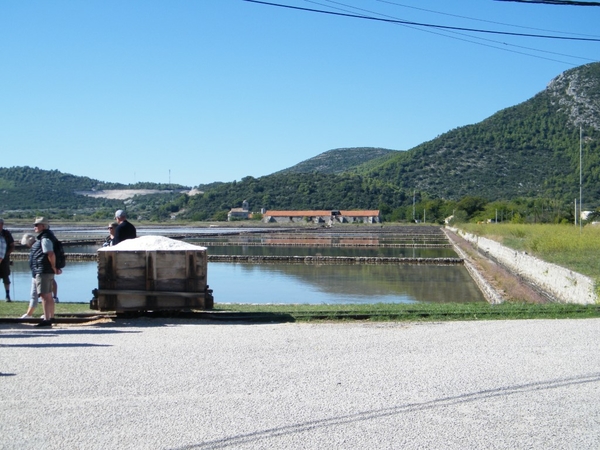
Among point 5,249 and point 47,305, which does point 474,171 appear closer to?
point 5,249

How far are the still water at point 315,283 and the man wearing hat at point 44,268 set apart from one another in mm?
10087

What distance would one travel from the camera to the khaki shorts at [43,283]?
356 inches

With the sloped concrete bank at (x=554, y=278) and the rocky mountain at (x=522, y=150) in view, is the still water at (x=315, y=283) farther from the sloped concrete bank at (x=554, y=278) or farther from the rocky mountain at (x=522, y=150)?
the rocky mountain at (x=522, y=150)

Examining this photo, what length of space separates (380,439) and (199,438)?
124 cm

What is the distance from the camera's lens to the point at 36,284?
915 cm

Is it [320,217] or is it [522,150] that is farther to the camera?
[522,150]

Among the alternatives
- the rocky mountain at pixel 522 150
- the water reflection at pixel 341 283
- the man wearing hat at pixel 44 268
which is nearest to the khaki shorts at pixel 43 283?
the man wearing hat at pixel 44 268

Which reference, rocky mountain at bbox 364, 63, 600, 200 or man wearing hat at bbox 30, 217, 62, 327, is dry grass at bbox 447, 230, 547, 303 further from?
rocky mountain at bbox 364, 63, 600, 200

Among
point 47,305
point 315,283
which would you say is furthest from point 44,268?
point 315,283

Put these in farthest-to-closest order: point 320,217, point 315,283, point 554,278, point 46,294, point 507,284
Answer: point 320,217
point 315,283
point 507,284
point 554,278
point 46,294

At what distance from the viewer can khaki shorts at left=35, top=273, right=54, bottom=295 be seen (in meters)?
9.04

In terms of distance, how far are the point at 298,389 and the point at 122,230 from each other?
18.9ft

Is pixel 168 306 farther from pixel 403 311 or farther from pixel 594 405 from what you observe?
pixel 594 405

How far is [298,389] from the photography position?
226 inches
